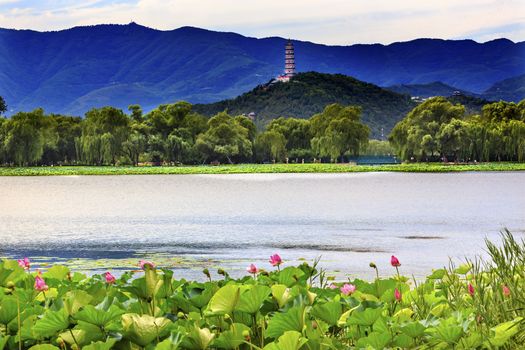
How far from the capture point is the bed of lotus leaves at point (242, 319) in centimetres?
326

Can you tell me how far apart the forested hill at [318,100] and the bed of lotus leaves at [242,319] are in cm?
13325

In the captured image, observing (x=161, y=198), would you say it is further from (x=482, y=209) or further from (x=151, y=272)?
(x=151, y=272)

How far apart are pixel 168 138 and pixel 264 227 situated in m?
65.4

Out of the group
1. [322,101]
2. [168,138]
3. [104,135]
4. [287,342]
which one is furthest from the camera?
[322,101]

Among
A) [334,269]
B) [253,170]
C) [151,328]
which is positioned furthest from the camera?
[253,170]

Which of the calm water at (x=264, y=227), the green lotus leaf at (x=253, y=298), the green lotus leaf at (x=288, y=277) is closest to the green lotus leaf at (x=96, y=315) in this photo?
the green lotus leaf at (x=253, y=298)

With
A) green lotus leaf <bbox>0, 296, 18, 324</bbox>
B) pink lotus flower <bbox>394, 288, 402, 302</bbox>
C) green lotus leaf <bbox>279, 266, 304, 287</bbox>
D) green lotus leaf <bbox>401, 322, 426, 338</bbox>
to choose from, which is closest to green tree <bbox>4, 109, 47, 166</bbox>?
green lotus leaf <bbox>279, 266, 304, 287</bbox>

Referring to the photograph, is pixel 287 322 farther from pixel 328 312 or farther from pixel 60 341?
pixel 60 341

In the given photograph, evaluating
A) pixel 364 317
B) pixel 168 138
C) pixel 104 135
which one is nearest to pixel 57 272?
pixel 364 317

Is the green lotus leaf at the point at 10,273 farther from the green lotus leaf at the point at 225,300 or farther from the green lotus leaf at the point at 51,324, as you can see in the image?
the green lotus leaf at the point at 225,300

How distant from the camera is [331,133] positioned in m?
81.1

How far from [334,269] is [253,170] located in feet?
212

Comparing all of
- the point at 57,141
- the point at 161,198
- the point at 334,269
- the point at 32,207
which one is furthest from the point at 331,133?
the point at 334,269

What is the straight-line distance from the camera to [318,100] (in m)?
144
